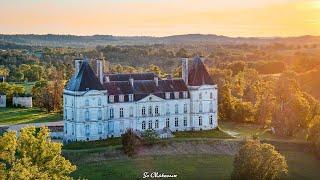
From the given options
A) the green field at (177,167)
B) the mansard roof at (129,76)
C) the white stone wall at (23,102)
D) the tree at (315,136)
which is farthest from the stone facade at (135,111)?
the white stone wall at (23,102)

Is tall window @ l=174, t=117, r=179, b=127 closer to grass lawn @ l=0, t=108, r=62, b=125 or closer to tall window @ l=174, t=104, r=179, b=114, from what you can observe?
tall window @ l=174, t=104, r=179, b=114

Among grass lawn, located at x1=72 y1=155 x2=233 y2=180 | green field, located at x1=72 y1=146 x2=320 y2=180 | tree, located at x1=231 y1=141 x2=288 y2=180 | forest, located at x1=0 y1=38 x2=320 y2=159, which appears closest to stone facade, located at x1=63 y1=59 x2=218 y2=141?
green field, located at x1=72 y1=146 x2=320 y2=180

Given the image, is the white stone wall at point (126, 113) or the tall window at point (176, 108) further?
the tall window at point (176, 108)

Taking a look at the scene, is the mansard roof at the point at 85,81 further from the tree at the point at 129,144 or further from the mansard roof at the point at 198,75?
the mansard roof at the point at 198,75

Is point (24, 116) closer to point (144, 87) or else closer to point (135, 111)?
point (135, 111)

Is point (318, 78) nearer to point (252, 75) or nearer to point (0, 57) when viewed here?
point (252, 75)

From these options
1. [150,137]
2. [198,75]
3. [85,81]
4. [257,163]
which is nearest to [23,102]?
[85,81]

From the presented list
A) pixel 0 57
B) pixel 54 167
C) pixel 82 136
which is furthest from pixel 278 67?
pixel 54 167
